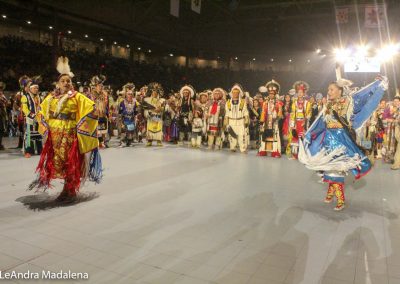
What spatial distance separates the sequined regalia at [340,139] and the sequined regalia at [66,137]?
2.62 meters

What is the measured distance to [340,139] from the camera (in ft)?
14.8

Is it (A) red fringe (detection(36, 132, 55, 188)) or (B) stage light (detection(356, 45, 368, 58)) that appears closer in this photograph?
(A) red fringe (detection(36, 132, 55, 188))

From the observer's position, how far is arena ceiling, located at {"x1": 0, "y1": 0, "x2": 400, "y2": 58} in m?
15.6

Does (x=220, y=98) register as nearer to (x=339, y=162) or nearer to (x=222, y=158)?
(x=222, y=158)

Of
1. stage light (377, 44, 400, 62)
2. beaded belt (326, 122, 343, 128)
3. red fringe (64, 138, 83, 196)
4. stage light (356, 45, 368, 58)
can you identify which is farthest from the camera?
stage light (377, 44, 400, 62)

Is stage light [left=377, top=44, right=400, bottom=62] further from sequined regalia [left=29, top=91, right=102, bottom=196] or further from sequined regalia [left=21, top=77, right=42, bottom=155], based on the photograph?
sequined regalia [left=29, top=91, right=102, bottom=196]

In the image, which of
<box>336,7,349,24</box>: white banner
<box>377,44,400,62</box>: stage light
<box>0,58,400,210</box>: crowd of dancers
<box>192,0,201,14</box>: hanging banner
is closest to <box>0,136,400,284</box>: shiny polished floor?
<box>0,58,400,210</box>: crowd of dancers

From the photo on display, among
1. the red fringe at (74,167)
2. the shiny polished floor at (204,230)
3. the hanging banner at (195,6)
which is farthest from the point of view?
the hanging banner at (195,6)

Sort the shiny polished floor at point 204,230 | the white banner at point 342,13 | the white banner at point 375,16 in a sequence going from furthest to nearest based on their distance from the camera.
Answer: the white banner at point 342,13 < the white banner at point 375,16 < the shiny polished floor at point 204,230

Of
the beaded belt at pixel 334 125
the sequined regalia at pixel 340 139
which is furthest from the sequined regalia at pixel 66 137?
the beaded belt at pixel 334 125

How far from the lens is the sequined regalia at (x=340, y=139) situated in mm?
4457

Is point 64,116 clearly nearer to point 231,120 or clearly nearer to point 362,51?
point 231,120

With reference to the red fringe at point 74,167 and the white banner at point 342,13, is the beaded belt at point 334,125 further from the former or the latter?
the white banner at point 342,13

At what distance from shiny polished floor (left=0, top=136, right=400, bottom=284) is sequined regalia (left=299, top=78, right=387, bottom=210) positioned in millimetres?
480
